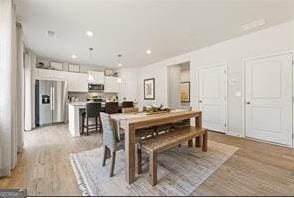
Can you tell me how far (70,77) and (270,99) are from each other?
263 inches

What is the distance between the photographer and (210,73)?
488cm

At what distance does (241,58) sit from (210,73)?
0.95 metres

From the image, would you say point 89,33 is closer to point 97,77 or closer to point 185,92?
point 97,77

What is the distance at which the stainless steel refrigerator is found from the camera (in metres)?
5.82

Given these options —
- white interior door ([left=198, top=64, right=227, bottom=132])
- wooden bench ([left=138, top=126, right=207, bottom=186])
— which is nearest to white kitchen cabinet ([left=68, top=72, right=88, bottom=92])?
white interior door ([left=198, top=64, right=227, bottom=132])

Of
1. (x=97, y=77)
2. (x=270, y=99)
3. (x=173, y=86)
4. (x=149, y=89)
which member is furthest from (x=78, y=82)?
(x=270, y=99)

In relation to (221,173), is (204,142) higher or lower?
higher

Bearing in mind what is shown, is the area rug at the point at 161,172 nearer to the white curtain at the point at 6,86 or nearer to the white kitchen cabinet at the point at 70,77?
the white curtain at the point at 6,86

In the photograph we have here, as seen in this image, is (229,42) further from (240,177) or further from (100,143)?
(100,143)

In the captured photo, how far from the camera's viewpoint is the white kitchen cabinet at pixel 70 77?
603cm

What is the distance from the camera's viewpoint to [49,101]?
5.96 m

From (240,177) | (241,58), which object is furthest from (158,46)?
(240,177)

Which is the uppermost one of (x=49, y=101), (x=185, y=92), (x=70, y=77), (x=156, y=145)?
(x=70, y=77)

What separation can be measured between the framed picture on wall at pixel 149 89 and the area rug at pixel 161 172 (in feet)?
14.1
